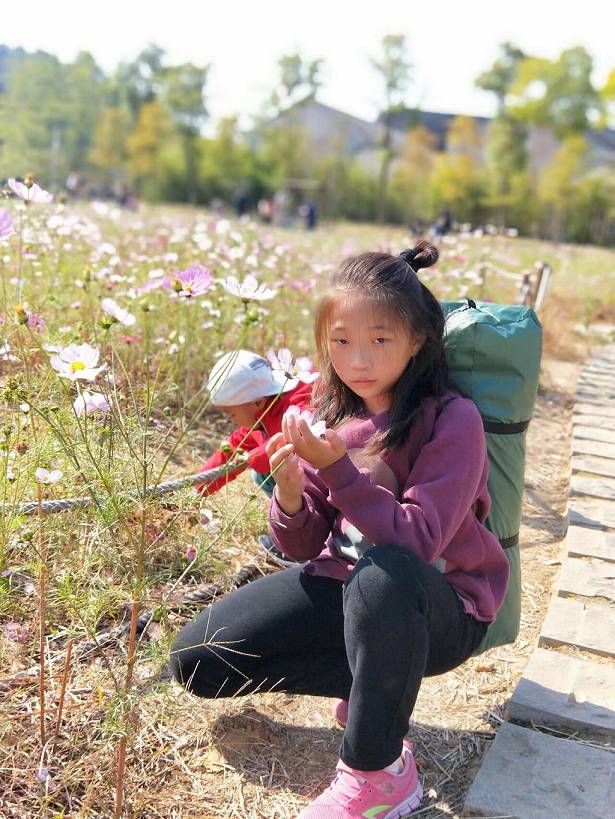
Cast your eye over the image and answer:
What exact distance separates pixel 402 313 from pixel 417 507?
0.38 metres

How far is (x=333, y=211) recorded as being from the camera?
121 feet

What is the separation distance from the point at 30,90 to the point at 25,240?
38.0 metres

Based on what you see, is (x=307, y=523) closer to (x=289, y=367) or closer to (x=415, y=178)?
(x=289, y=367)

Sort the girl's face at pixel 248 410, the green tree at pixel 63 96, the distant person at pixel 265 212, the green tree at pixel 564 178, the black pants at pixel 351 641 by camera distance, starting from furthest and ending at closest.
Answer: the green tree at pixel 63 96 → the green tree at pixel 564 178 → the distant person at pixel 265 212 → the girl's face at pixel 248 410 → the black pants at pixel 351 641

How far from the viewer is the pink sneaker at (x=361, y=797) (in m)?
1.51

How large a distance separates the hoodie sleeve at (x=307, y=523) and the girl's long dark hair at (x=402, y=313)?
0.15m

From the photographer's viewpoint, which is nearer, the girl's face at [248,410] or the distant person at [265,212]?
the girl's face at [248,410]

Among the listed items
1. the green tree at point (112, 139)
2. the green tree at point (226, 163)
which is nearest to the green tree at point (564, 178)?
the green tree at point (226, 163)

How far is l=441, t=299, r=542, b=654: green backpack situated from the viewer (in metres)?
1.85

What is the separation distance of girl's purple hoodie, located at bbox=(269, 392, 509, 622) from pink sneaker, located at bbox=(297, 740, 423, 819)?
13.9 inches

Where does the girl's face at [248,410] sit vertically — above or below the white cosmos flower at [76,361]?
below

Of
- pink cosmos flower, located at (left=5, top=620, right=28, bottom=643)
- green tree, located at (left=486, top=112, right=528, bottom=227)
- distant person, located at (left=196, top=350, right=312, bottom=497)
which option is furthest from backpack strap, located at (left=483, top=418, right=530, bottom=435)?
green tree, located at (left=486, top=112, right=528, bottom=227)

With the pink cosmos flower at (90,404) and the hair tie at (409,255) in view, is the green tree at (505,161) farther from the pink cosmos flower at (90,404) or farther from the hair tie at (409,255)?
the pink cosmos flower at (90,404)

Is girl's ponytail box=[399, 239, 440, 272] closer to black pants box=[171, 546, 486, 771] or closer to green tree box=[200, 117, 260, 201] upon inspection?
black pants box=[171, 546, 486, 771]
